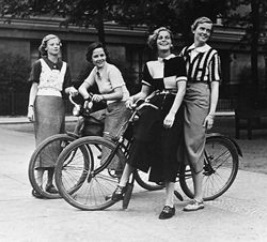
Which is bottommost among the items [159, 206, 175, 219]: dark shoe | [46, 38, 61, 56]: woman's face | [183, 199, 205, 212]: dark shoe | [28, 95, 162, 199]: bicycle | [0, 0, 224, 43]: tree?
[183, 199, 205, 212]: dark shoe

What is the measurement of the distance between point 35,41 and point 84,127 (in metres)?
25.3

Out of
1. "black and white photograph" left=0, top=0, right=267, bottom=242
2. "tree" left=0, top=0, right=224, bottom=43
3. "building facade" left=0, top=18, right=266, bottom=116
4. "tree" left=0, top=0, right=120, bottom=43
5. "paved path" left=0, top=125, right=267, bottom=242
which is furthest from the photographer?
"building facade" left=0, top=18, right=266, bottom=116

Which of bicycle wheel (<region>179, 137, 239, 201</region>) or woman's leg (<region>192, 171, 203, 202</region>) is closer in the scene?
woman's leg (<region>192, 171, 203, 202</region>)

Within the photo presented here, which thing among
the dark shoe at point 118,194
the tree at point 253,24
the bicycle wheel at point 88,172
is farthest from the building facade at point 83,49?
the dark shoe at point 118,194

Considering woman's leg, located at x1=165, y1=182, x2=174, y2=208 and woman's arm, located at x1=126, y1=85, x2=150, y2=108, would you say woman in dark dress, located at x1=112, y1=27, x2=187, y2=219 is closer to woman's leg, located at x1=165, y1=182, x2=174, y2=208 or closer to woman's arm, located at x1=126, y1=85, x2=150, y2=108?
woman's leg, located at x1=165, y1=182, x2=174, y2=208

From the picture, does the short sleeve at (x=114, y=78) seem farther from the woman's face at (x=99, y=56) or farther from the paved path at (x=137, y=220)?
the paved path at (x=137, y=220)

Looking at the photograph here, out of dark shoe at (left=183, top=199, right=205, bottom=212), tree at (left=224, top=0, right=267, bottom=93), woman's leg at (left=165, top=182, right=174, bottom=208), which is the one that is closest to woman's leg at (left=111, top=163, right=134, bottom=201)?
woman's leg at (left=165, top=182, right=174, bottom=208)

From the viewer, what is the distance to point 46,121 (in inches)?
264

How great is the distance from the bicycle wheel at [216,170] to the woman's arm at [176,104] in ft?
2.61

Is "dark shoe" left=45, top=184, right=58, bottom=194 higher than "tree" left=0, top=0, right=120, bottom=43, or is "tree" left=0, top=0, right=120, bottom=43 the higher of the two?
"tree" left=0, top=0, right=120, bottom=43

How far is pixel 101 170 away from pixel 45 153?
2.70 ft

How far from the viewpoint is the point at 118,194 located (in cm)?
583

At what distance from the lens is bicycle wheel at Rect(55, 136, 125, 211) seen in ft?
19.1

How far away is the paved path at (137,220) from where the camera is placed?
4910 mm
